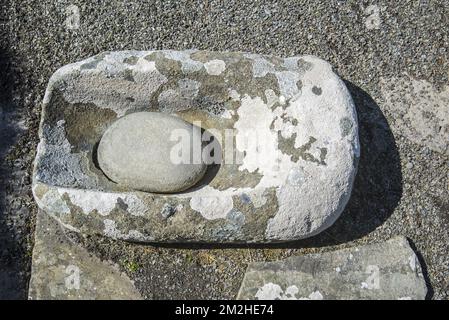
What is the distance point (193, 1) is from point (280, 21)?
0.68 meters

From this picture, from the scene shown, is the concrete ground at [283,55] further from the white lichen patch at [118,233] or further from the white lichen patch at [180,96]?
the white lichen patch at [180,96]

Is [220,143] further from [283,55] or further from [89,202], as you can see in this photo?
[89,202]

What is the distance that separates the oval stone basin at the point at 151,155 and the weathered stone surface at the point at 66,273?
2.03 feet

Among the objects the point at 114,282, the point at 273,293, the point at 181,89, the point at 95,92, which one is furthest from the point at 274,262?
the point at 95,92

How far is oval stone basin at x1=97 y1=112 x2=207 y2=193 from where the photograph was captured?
3199mm

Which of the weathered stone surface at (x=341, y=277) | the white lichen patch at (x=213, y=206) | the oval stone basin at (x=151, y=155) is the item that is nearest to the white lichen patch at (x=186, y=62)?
the oval stone basin at (x=151, y=155)

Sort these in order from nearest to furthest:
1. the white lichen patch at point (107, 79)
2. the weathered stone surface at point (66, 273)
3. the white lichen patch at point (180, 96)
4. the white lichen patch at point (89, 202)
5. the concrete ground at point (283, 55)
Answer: the white lichen patch at point (89, 202) < the white lichen patch at point (107, 79) < the white lichen patch at point (180, 96) < the weathered stone surface at point (66, 273) < the concrete ground at point (283, 55)

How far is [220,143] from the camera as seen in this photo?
3467 mm

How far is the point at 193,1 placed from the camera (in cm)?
380

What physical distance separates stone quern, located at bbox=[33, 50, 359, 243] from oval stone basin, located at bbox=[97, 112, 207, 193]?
2.0 inches

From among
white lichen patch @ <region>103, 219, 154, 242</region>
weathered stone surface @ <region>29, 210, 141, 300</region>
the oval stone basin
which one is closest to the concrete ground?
weathered stone surface @ <region>29, 210, 141, 300</region>

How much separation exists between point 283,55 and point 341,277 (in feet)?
5.49

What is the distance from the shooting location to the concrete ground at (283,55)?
350cm

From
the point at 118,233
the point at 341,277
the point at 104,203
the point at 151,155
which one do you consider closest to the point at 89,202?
the point at 104,203
